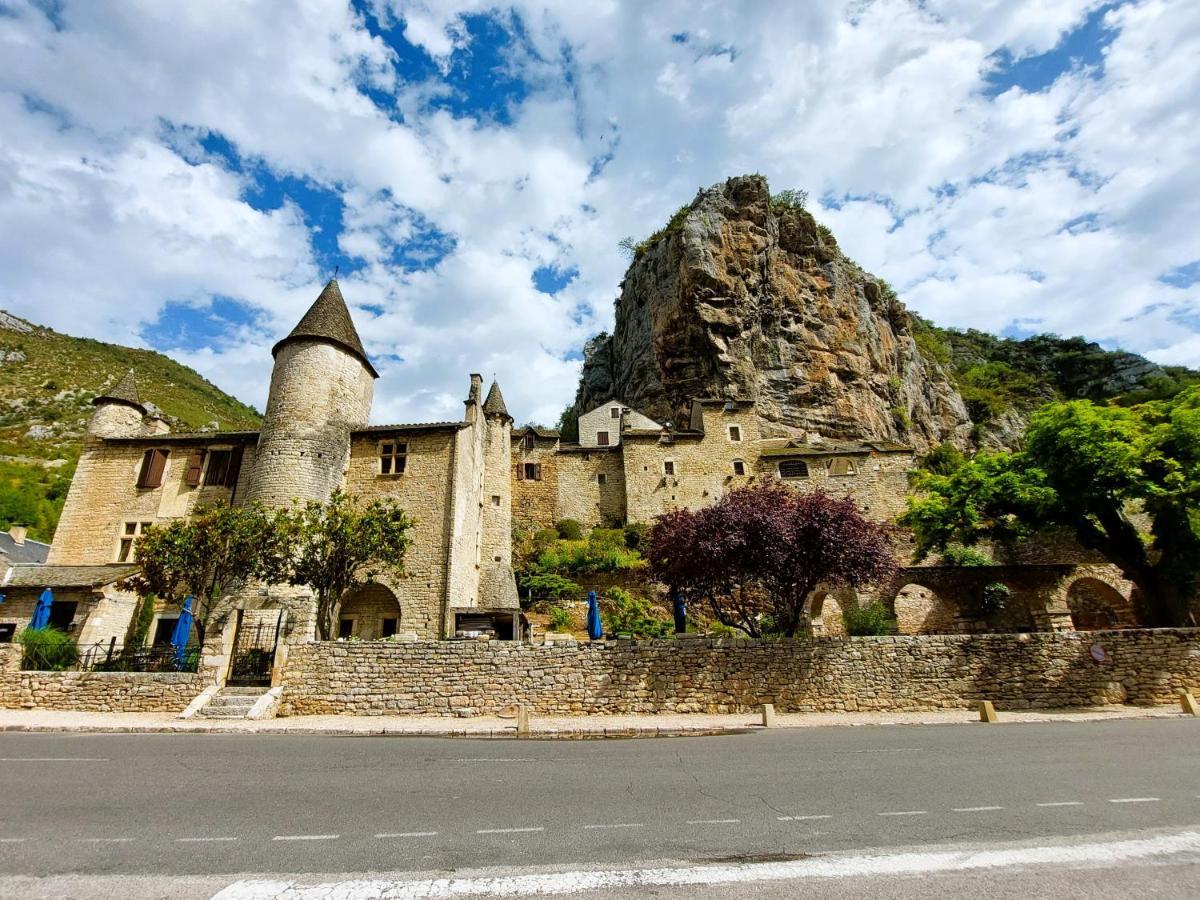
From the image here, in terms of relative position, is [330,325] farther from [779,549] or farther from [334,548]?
[779,549]

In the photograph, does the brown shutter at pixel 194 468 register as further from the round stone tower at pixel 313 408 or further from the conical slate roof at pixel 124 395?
the conical slate roof at pixel 124 395

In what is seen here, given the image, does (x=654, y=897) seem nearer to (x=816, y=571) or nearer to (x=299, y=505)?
(x=816, y=571)

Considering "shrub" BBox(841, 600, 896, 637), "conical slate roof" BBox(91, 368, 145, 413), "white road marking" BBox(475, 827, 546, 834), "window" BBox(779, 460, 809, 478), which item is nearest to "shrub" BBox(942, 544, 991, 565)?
"shrub" BBox(841, 600, 896, 637)

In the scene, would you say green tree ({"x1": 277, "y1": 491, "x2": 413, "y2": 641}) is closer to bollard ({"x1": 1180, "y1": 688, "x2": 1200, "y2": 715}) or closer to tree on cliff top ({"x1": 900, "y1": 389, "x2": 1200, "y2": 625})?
tree on cliff top ({"x1": 900, "y1": 389, "x2": 1200, "y2": 625})

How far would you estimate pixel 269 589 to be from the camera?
72.7ft

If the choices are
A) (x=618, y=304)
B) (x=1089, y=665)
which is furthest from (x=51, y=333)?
(x=1089, y=665)

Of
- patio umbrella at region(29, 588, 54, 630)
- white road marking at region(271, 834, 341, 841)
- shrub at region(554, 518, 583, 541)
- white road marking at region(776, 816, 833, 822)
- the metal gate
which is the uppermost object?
shrub at region(554, 518, 583, 541)

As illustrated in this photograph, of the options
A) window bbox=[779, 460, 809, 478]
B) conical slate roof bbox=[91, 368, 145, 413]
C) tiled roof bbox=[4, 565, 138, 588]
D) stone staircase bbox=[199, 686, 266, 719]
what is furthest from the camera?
window bbox=[779, 460, 809, 478]

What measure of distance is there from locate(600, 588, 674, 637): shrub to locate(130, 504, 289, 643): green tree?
13567mm

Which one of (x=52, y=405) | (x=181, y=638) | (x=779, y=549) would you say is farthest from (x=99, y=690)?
(x=52, y=405)

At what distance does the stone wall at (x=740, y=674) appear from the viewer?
15.3 m

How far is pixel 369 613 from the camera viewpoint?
24.0 m

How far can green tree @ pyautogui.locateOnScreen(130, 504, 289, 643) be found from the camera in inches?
711

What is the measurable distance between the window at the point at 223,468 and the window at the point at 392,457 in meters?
6.68
